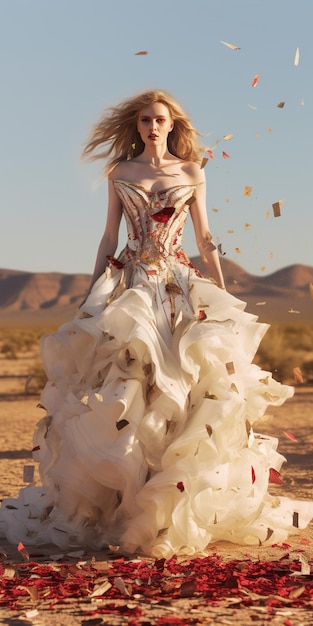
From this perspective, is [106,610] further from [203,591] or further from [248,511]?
[248,511]

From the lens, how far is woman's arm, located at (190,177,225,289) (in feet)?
21.6

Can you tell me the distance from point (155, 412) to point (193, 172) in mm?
1751

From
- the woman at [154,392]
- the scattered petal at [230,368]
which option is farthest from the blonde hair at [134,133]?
the scattered petal at [230,368]

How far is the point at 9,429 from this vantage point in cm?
1609

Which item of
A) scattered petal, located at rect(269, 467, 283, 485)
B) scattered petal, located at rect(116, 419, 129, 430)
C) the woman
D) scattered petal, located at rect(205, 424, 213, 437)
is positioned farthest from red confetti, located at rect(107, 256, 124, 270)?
scattered petal, located at rect(269, 467, 283, 485)

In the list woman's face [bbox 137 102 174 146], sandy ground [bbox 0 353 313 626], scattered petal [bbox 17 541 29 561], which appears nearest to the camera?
sandy ground [bbox 0 353 313 626]

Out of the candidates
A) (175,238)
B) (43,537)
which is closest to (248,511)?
(43,537)

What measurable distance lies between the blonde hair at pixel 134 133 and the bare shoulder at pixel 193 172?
10cm

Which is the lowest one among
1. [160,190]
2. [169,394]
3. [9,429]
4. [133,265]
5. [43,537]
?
[9,429]

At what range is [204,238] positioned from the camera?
664 cm

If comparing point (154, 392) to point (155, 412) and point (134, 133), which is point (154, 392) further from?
point (134, 133)

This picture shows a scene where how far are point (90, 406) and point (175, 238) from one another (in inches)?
51.5

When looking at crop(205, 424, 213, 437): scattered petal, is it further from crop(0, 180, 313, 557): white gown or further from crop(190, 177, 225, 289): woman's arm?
crop(190, 177, 225, 289): woman's arm

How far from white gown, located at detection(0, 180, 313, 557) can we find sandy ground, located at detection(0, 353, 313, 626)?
26 centimetres
